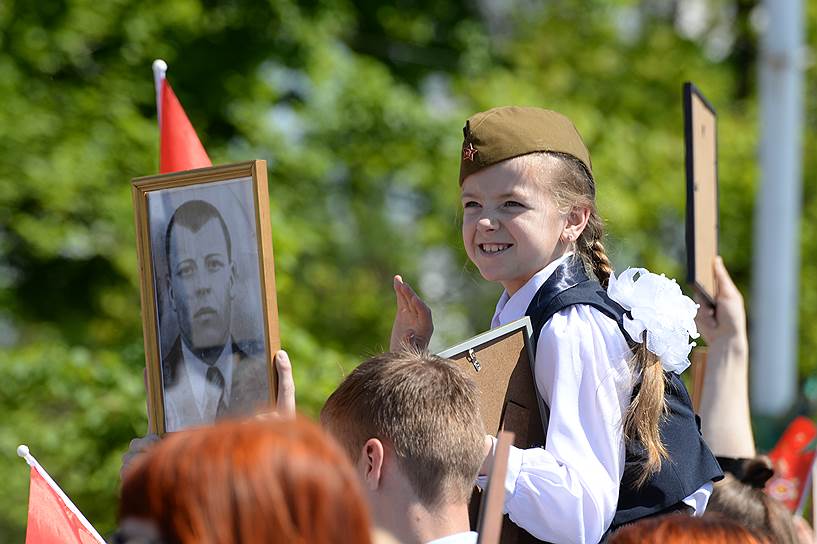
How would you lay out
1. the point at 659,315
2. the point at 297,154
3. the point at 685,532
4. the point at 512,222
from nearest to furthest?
1. the point at 685,532
2. the point at 659,315
3. the point at 512,222
4. the point at 297,154

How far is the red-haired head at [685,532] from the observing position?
6.31 feet

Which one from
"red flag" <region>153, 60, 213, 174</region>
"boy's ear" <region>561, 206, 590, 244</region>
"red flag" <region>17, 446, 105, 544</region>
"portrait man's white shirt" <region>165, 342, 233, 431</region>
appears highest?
"red flag" <region>153, 60, 213, 174</region>

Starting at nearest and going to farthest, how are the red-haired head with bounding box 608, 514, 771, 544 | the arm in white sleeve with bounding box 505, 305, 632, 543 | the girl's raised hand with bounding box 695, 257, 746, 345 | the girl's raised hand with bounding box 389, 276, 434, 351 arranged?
the red-haired head with bounding box 608, 514, 771, 544 → the arm in white sleeve with bounding box 505, 305, 632, 543 → the girl's raised hand with bounding box 389, 276, 434, 351 → the girl's raised hand with bounding box 695, 257, 746, 345

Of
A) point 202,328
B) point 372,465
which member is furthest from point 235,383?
point 372,465

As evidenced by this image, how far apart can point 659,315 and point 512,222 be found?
38 centimetres

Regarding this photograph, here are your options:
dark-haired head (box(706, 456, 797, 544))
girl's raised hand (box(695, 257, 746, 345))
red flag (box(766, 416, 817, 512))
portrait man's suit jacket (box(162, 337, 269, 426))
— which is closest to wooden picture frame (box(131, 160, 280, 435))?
portrait man's suit jacket (box(162, 337, 269, 426))

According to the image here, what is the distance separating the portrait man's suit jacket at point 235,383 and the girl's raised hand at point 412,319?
50cm

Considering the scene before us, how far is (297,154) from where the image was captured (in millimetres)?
7891

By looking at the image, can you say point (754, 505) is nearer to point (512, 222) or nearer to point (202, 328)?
point (512, 222)

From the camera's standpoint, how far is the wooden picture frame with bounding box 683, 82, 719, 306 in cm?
371

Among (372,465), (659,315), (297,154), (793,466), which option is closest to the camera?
(372,465)

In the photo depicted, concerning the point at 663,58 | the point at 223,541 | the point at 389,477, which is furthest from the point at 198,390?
the point at 663,58

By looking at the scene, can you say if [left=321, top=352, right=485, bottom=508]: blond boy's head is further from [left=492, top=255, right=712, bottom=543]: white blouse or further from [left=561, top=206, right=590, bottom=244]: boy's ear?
[left=561, top=206, right=590, bottom=244]: boy's ear

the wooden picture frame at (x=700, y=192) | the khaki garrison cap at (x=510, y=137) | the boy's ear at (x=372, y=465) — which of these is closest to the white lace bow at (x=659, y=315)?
the khaki garrison cap at (x=510, y=137)
